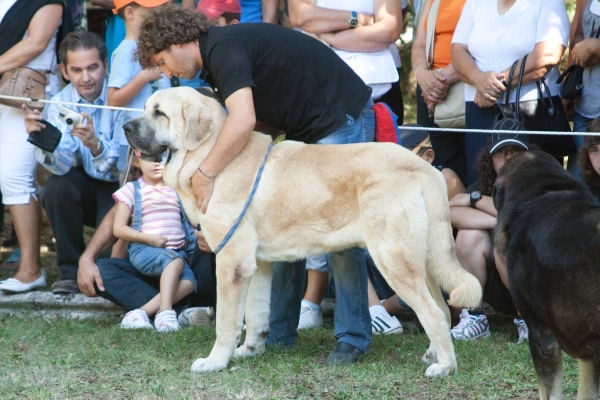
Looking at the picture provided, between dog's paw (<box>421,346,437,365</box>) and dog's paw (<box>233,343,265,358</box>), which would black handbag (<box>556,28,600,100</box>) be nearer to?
dog's paw (<box>421,346,437,365</box>)

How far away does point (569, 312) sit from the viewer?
371 centimetres

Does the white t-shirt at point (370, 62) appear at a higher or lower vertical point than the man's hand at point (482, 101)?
higher

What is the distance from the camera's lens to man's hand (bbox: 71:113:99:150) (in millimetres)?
6535

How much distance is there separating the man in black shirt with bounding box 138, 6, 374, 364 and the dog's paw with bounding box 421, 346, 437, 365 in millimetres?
386

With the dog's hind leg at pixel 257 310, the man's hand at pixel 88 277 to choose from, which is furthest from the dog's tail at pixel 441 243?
the man's hand at pixel 88 277

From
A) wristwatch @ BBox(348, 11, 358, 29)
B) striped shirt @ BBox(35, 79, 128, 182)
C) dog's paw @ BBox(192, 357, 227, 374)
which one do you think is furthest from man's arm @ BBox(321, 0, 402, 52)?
dog's paw @ BBox(192, 357, 227, 374)

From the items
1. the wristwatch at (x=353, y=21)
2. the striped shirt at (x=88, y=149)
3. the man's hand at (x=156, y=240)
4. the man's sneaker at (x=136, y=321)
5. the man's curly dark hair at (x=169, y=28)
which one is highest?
the man's curly dark hair at (x=169, y=28)

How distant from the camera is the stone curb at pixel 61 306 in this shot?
6.78m

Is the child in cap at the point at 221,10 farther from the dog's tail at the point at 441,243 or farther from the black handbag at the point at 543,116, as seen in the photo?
the dog's tail at the point at 441,243

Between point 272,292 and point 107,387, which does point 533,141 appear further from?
point 107,387

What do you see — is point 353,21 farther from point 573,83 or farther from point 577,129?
point 577,129

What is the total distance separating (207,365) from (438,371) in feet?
4.22

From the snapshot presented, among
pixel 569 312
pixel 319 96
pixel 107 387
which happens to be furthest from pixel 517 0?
pixel 107 387

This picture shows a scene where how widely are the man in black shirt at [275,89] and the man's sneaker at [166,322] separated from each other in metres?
1.52
